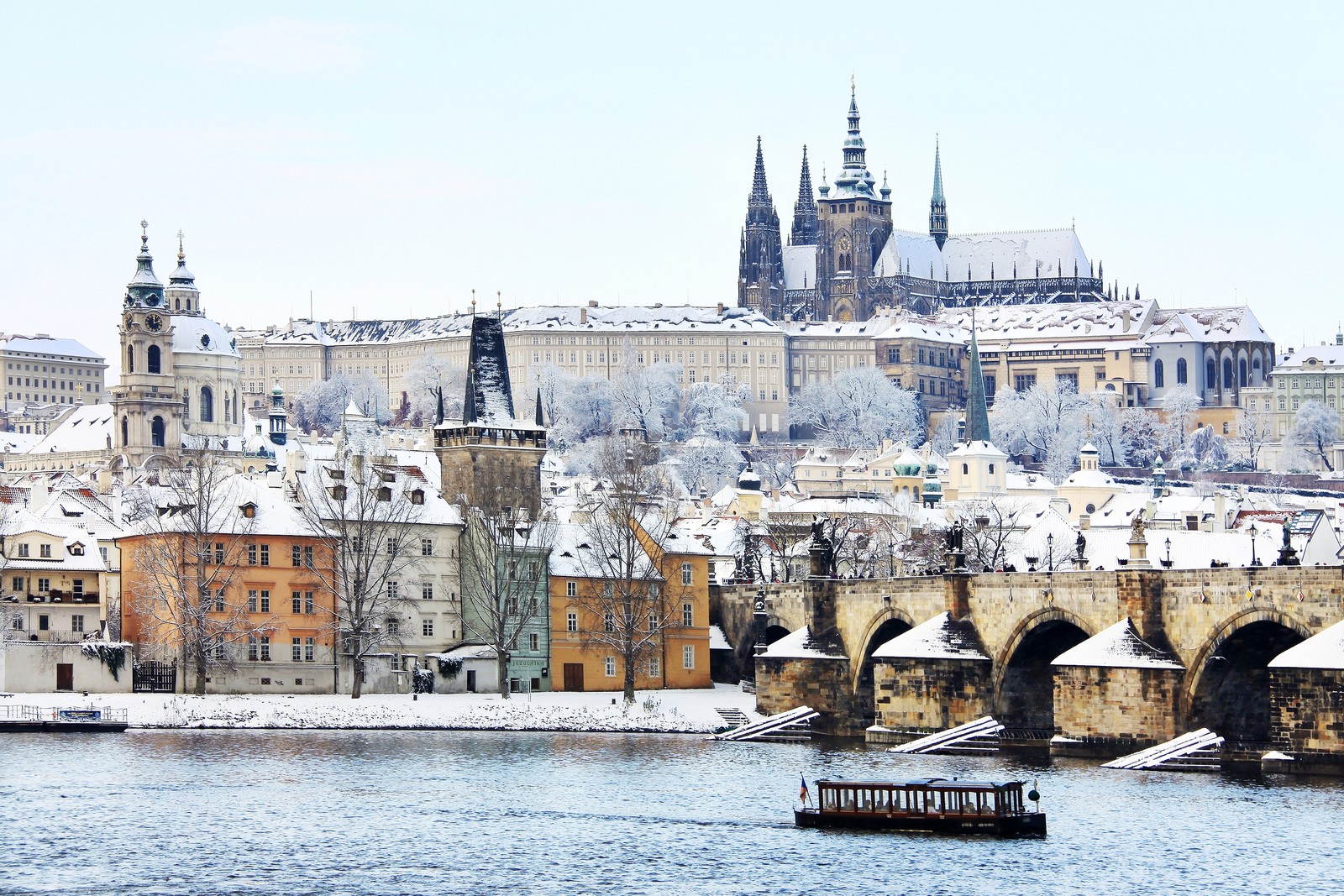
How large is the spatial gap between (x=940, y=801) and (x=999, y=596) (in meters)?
18.5

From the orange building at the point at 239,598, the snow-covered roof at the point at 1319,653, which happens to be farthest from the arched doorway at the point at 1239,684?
the orange building at the point at 239,598

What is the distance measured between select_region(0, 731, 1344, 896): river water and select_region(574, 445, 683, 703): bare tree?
64.5ft

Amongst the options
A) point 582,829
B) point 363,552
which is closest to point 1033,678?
point 582,829

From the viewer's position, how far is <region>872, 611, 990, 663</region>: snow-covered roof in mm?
81188

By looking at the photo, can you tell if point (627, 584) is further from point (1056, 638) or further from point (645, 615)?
point (1056, 638)

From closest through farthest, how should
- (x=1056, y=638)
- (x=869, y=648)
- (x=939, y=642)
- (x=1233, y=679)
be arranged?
1. (x=1233, y=679)
2. (x=1056, y=638)
3. (x=939, y=642)
4. (x=869, y=648)

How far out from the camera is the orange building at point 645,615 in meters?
103

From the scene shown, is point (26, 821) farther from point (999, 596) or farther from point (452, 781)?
point (999, 596)

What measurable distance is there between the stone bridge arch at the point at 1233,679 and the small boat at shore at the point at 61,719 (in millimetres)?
33747

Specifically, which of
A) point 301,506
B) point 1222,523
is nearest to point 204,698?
point 301,506

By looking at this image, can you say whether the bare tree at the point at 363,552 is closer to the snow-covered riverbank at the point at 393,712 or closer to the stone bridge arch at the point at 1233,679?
the snow-covered riverbank at the point at 393,712

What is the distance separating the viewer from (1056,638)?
267 ft

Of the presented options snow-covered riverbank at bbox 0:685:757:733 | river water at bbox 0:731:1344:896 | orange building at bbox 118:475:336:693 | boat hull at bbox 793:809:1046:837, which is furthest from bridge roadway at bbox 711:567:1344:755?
orange building at bbox 118:475:336:693

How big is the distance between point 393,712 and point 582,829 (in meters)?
27.5
